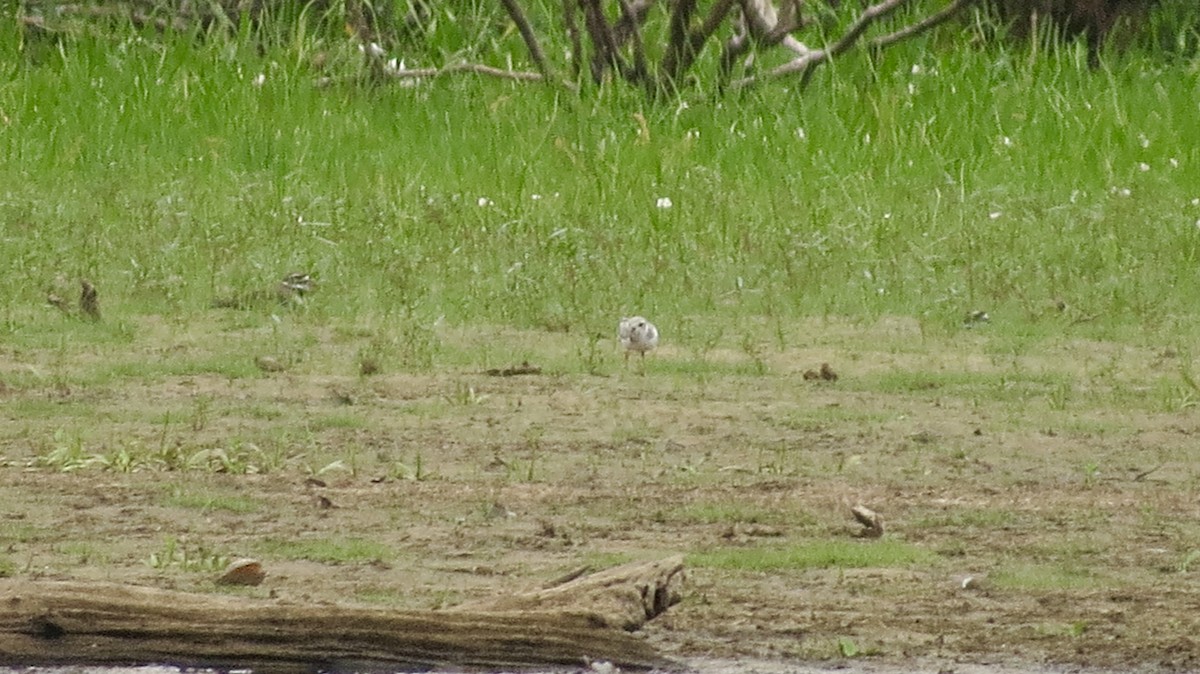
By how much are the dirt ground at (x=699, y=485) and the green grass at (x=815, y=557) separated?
0.01m

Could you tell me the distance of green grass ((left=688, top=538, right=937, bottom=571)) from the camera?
14.3 feet

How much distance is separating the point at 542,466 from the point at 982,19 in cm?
677

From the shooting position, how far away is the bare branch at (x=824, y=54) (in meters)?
10.2

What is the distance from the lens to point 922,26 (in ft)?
33.1

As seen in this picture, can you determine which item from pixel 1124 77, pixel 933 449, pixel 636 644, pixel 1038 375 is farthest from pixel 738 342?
pixel 1124 77

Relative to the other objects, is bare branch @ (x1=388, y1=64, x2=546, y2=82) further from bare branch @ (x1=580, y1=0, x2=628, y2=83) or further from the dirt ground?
the dirt ground

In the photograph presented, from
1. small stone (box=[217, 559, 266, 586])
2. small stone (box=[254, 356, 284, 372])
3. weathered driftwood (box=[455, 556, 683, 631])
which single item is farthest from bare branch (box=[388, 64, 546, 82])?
weathered driftwood (box=[455, 556, 683, 631])

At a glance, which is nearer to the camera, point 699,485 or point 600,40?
point 699,485

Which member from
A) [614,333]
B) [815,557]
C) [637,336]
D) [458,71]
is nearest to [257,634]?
[815,557]

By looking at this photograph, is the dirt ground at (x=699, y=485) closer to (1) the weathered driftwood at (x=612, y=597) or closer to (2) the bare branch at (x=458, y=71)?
(1) the weathered driftwood at (x=612, y=597)

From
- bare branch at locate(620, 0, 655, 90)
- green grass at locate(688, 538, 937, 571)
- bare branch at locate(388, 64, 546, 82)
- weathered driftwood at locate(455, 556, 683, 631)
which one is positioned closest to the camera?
weathered driftwood at locate(455, 556, 683, 631)

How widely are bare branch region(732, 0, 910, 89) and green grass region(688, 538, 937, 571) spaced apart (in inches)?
228

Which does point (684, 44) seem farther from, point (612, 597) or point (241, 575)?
point (612, 597)

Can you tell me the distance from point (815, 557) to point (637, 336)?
221 cm
